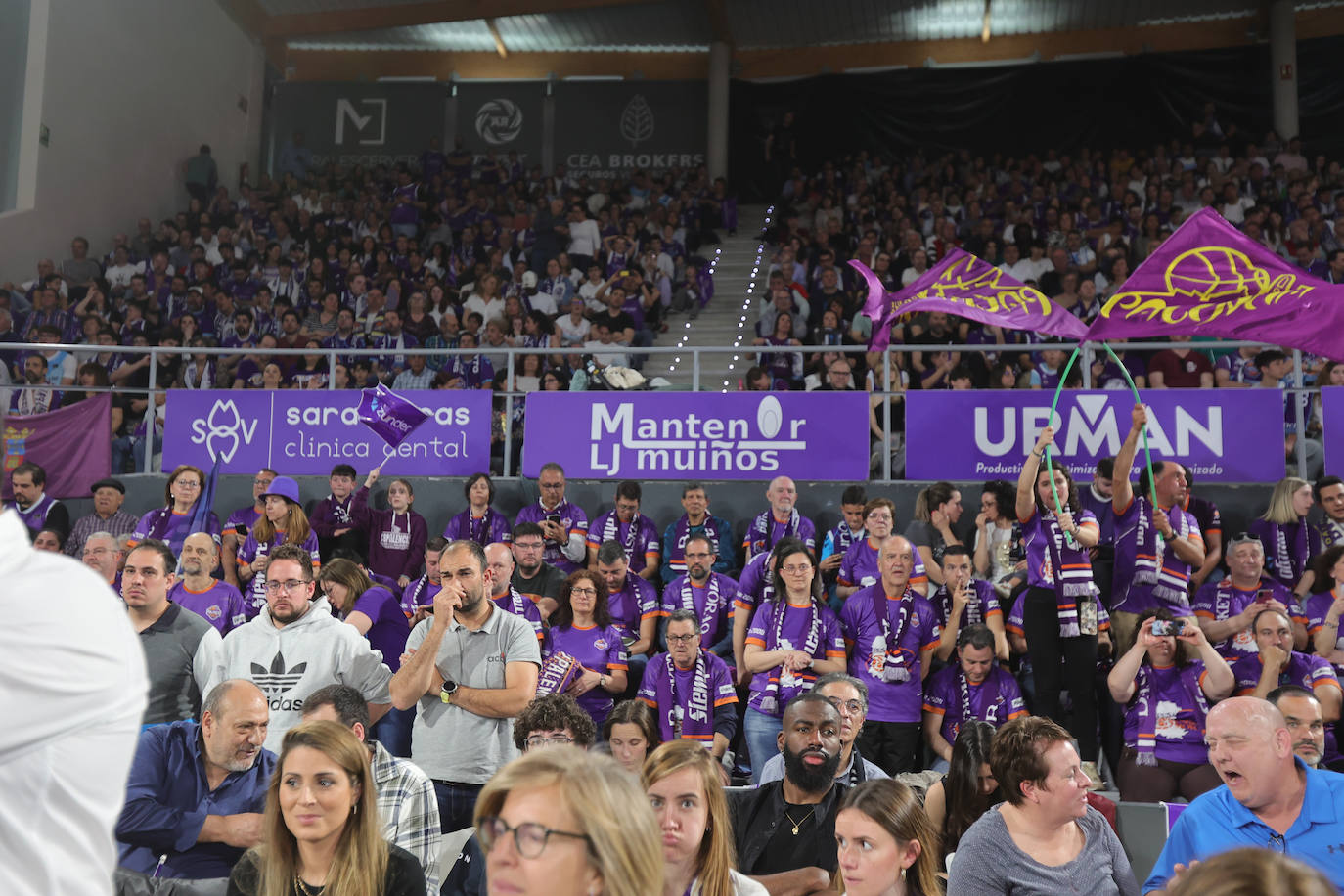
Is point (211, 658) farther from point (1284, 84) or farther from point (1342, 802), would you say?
point (1284, 84)

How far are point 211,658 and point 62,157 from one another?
1458 centimetres

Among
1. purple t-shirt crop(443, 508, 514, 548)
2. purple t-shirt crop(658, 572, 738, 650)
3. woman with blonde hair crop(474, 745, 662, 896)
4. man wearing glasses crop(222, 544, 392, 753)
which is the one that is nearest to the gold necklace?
man wearing glasses crop(222, 544, 392, 753)

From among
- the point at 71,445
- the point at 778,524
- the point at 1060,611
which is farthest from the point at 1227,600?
the point at 71,445

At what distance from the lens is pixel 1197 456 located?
9805 mm

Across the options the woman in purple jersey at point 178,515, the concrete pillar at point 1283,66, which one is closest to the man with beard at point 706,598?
the woman in purple jersey at point 178,515

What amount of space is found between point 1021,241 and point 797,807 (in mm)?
11588

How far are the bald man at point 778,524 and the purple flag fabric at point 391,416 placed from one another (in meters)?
3.37

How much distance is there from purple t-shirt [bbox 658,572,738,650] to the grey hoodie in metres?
3.21

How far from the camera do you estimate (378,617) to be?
688 centimetres

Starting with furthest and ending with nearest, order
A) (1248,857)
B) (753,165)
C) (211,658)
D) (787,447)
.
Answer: (753,165) → (787,447) → (211,658) → (1248,857)

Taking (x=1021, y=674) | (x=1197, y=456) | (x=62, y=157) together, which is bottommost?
(x=1021, y=674)

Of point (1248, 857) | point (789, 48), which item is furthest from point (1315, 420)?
point (789, 48)

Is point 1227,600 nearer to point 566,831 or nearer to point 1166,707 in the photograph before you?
point 1166,707

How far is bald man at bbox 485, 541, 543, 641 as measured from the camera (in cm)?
676
